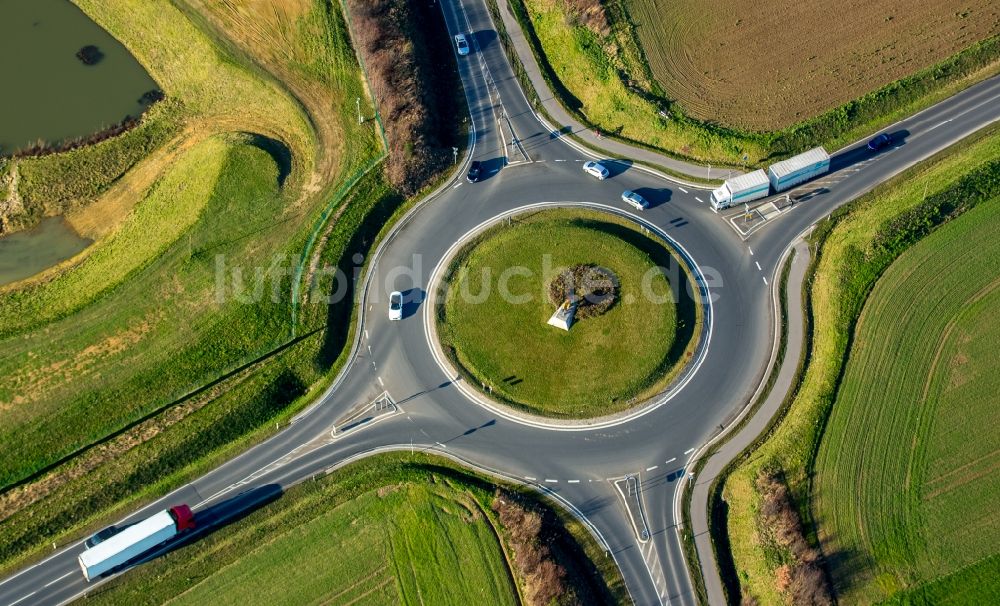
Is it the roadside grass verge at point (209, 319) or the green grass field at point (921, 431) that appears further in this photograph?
the roadside grass verge at point (209, 319)

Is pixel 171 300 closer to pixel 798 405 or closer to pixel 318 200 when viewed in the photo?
pixel 318 200

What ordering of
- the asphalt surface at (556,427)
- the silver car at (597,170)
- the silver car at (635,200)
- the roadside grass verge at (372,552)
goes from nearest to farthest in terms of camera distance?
the roadside grass verge at (372,552), the asphalt surface at (556,427), the silver car at (635,200), the silver car at (597,170)

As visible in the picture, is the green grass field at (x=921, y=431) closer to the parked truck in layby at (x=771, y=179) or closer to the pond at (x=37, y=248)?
the parked truck in layby at (x=771, y=179)

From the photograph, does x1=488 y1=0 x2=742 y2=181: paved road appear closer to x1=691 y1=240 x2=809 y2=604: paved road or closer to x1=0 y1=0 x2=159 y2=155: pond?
x1=691 y1=240 x2=809 y2=604: paved road

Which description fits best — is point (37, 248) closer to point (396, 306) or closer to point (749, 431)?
point (396, 306)

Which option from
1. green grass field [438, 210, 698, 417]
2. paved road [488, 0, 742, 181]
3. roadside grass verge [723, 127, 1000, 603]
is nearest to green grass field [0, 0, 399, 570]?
green grass field [438, 210, 698, 417]

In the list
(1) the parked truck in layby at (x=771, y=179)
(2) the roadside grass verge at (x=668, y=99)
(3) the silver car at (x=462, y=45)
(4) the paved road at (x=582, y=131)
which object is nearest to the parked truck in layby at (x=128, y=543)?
(4) the paved road at (x=582, y=131)

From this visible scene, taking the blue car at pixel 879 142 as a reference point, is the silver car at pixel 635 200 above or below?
above

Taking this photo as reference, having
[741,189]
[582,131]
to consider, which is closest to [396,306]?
[582,131]
